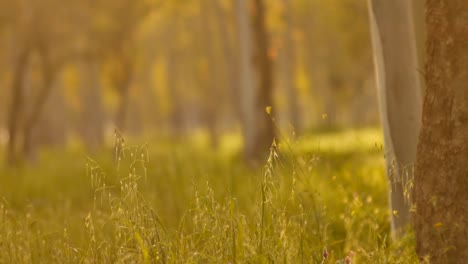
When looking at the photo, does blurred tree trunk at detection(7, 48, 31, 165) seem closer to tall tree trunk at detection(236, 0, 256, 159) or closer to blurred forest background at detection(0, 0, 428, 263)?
A: blurred forest background at detection(0, 0, 428, 263)

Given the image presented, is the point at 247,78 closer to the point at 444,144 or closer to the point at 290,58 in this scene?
the point at 444,144

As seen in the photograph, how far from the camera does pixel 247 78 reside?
36.7ft

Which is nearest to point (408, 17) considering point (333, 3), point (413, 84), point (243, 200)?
point (413, 84)

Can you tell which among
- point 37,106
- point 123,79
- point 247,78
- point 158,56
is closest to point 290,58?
point 123,79

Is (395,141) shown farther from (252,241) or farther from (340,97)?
(340,97)

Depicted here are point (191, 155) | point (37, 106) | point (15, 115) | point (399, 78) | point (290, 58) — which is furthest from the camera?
point (290, 58)

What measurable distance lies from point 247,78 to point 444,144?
8.45 metres

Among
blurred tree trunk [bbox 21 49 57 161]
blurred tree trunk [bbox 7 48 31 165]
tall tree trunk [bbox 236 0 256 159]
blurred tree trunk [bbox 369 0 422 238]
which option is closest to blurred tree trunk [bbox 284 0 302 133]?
blurred tree trunk [bbox 21 49 57 161]

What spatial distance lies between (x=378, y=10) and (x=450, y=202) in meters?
1.55

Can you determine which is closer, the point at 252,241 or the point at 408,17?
the point at 252,241

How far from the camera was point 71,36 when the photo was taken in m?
18.0

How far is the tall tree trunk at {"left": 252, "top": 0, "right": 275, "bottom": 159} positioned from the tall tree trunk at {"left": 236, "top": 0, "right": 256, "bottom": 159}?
3.3 inches

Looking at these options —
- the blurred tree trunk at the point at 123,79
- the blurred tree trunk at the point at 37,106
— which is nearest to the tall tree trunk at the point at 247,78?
the blurred tree trunk at the point at 37,106

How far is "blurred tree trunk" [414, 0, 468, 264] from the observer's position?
8.95 ft
